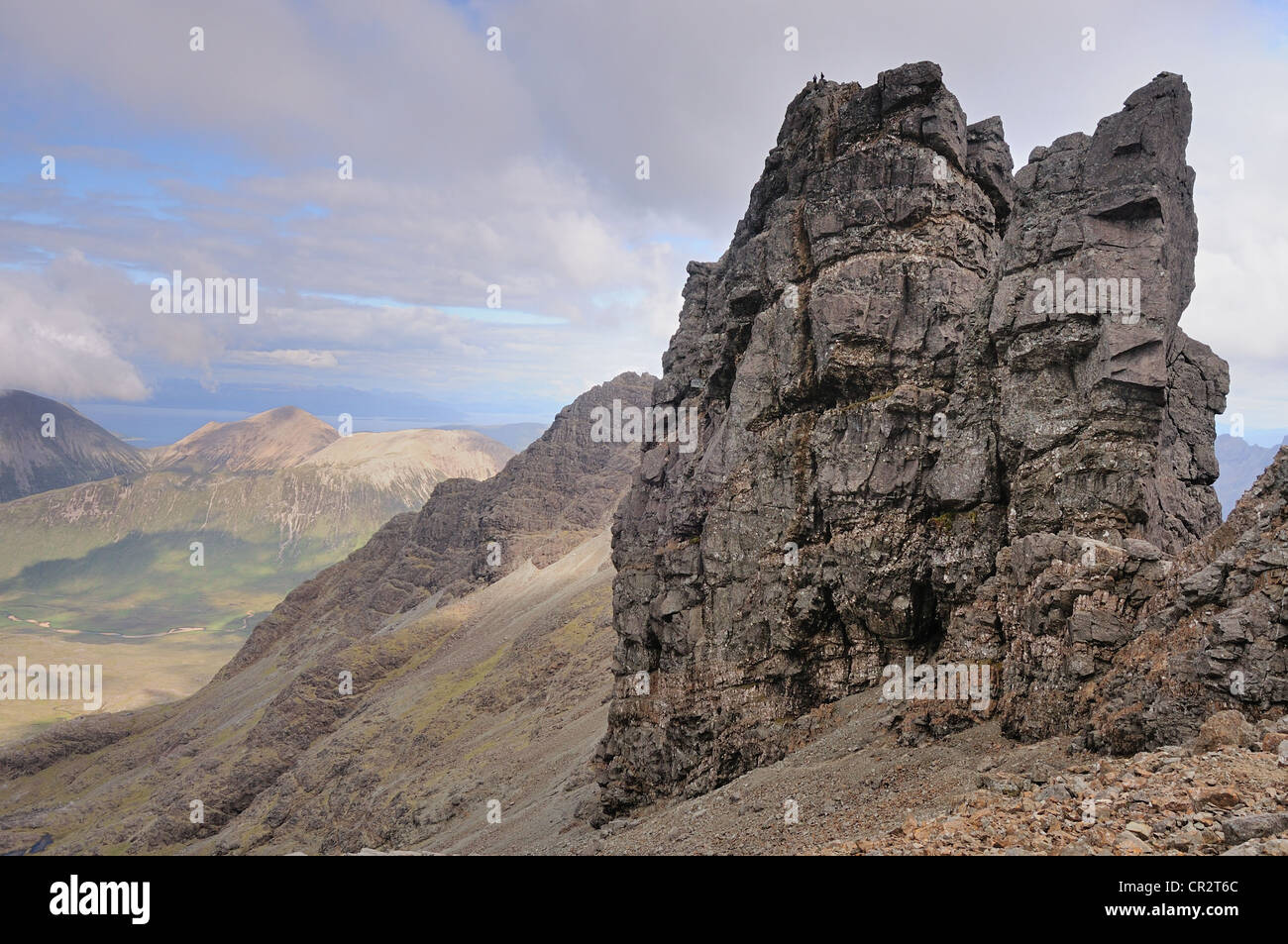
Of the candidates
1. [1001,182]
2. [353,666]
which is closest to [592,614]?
[353,666]

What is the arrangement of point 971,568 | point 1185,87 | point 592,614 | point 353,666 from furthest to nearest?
point 353,666
point 592,614
point 971,568
point 1185,87

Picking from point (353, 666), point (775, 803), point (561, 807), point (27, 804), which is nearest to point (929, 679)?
point (775, 803)

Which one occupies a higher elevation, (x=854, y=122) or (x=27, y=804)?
(x=854, y=122)

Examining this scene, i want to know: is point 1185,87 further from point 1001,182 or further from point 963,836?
point 963,836

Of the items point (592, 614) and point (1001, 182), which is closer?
point (1001, 182)

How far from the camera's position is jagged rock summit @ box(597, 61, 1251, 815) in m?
34.3

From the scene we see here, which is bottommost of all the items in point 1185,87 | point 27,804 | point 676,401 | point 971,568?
point 27,804

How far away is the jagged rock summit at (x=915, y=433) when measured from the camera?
113 feet

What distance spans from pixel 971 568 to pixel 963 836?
2312 centimetres

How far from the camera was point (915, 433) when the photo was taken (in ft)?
143

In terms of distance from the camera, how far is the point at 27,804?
150 metres
